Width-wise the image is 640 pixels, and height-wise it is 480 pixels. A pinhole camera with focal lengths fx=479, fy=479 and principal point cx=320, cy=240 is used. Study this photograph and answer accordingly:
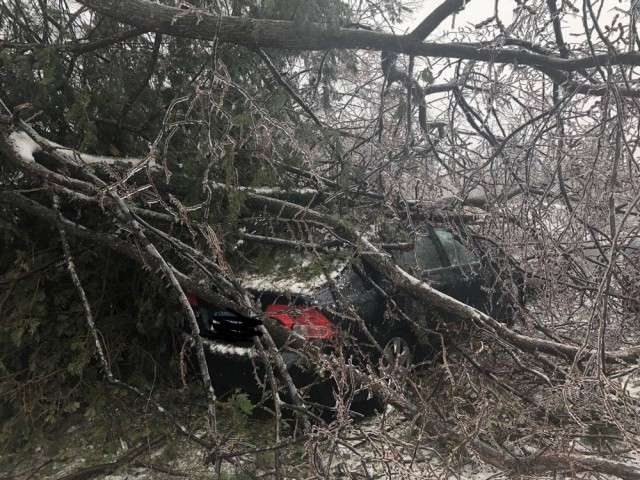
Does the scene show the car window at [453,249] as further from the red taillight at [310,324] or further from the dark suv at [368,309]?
the red taillight at [310,324]

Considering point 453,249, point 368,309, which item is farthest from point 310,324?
point 453,249

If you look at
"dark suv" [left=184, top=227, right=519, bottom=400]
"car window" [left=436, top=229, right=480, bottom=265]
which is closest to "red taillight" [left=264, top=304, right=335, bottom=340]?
"dark suv" [left=184, top=227, right=519, bottom=400]

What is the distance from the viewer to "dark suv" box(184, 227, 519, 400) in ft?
10.8

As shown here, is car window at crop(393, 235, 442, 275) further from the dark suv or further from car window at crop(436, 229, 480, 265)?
car window at crop(436, 229, 480, 265)

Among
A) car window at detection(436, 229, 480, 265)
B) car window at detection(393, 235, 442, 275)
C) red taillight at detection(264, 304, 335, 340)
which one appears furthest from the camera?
car window at detection(436, 229, 480, 265)

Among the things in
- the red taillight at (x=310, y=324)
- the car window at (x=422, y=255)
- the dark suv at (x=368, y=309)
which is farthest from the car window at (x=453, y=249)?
the red taillight at (x=310, y=324)

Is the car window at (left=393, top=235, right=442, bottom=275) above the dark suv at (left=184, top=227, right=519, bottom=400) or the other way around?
above

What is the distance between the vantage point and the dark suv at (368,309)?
329cm

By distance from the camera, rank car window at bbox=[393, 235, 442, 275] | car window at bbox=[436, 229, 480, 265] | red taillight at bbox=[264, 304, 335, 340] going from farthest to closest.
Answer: car window at bbox=[436, 229, 480, 265], car window at bbox=[393, 235, 442, 275], red taillight at bbox=[264, 304, 335, 340]

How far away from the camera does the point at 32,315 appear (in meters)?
A: 3.89

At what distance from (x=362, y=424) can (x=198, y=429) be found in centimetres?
129

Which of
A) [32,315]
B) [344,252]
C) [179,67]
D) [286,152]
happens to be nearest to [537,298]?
[344,252]

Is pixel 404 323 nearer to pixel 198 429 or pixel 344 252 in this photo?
pixel 344 252

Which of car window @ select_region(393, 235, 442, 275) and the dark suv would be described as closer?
the dark suv
